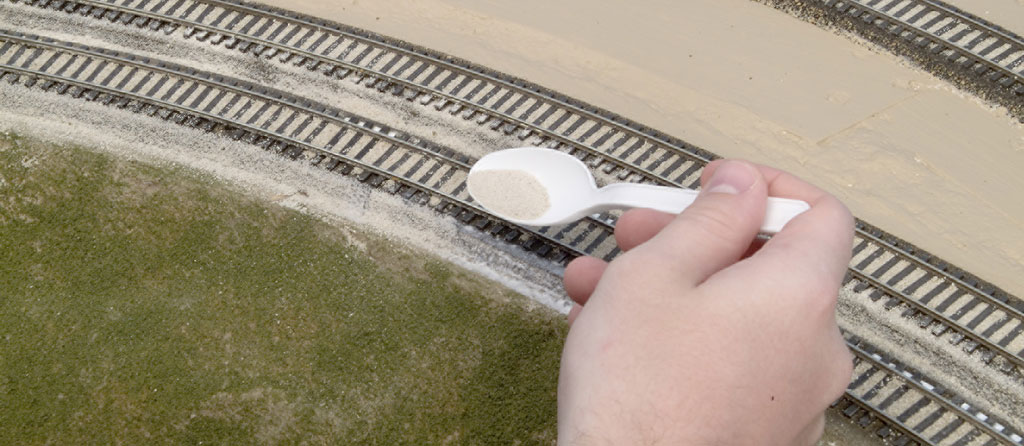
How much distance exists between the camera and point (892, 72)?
15539mm

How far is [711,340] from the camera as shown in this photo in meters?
4.69

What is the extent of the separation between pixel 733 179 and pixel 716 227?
0.58 m

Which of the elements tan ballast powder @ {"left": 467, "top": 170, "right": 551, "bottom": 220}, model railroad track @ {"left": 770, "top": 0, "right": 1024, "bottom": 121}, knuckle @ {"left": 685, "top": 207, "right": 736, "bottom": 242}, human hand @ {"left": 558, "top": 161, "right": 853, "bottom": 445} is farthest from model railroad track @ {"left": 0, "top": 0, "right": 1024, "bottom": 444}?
knuckle @ {"left": 685, "top": 207, "right": 736, "bottom": 242}

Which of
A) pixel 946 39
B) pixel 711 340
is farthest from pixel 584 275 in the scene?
pixel 946 39

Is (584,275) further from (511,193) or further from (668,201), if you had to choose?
(511,193)

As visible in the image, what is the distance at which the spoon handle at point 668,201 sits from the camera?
559cm

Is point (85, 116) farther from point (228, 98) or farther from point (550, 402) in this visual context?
point (550, 402)

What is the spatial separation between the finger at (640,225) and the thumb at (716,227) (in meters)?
0.74

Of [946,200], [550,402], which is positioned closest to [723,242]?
[550,402]

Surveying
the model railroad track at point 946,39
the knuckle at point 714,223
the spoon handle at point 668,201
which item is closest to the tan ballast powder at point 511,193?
the spoon handle at point 668,201

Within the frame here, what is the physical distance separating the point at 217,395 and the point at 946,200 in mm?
12973

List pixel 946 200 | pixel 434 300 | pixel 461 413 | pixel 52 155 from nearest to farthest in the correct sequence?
pixel 461 413, pixel 434 300, pixel 946 200, pixel 52 155

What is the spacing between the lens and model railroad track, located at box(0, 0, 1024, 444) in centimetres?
1291

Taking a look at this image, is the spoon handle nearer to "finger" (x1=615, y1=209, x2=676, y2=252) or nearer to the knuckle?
"finger" (x1=615, y1=209, x2=676, y2=252)
